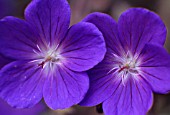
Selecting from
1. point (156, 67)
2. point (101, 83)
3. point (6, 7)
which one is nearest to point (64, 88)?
point (101, 83)

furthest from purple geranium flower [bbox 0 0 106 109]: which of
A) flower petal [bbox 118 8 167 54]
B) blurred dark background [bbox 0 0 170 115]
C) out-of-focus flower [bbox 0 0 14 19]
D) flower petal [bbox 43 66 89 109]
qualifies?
out-of-focus flower [bbox 0 0 14 19]

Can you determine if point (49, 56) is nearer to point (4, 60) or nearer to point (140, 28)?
point (4, 60)

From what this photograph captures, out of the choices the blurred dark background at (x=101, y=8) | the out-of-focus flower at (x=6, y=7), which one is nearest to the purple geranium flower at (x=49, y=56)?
the blurred dark background at (x=101, y=8)

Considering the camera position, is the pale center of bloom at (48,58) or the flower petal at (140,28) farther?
the pale center of bloom at (48,58)

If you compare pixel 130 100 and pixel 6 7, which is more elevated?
pixel 6 7

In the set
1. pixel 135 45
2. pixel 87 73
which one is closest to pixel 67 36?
pixel 87 73

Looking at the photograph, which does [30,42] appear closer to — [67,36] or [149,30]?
[67,36]

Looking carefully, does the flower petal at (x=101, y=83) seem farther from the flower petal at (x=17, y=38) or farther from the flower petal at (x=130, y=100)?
the flower petal at (x=17, y=38)
